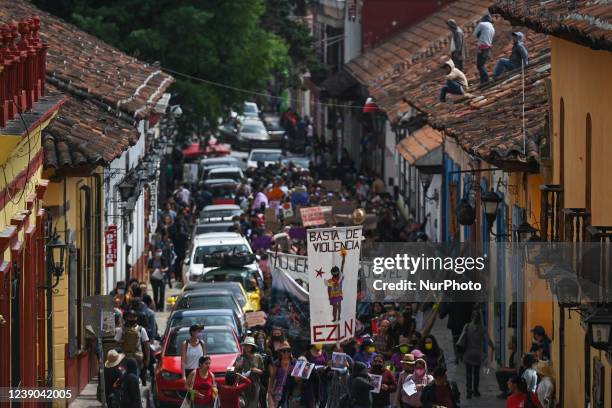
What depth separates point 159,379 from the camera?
24797 mm

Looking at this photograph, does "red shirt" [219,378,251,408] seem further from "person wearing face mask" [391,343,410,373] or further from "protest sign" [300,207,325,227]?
"protest sign" [300,207,325,227]

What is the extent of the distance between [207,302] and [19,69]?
445 inches

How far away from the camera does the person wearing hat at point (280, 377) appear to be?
74.9 feet

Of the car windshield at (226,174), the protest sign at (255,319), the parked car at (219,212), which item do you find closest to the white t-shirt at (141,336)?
the protest sign at (255,319)

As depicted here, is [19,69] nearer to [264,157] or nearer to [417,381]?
[417,381]

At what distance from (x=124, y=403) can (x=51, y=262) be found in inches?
105

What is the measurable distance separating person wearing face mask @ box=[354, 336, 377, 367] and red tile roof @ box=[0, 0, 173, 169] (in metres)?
4.90

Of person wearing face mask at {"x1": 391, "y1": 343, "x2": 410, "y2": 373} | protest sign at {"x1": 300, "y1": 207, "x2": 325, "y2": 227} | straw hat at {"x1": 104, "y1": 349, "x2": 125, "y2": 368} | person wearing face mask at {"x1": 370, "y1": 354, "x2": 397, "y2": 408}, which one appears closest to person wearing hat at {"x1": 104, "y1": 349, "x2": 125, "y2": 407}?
straw hat at {"x1": 104, "y1": 349, "x2": 125, "y2": 368}

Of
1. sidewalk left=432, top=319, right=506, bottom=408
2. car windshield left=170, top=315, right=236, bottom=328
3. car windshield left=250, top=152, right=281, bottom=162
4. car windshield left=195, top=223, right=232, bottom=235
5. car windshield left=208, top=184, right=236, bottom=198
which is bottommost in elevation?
sidewalk left=432, top=319, right=506, bottom=408

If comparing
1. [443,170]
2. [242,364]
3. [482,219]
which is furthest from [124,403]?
[443,170]

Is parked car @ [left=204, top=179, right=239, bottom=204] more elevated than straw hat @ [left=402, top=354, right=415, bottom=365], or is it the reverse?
parked car @ [left=204, top=179, right=239, bottom=204]

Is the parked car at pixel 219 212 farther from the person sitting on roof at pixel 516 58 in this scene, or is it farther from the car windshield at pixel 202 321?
the car windshield at pixel 202 321

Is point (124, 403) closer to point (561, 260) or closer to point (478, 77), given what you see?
point (561, 260)

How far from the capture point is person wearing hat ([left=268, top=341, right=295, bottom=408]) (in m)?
22.8
